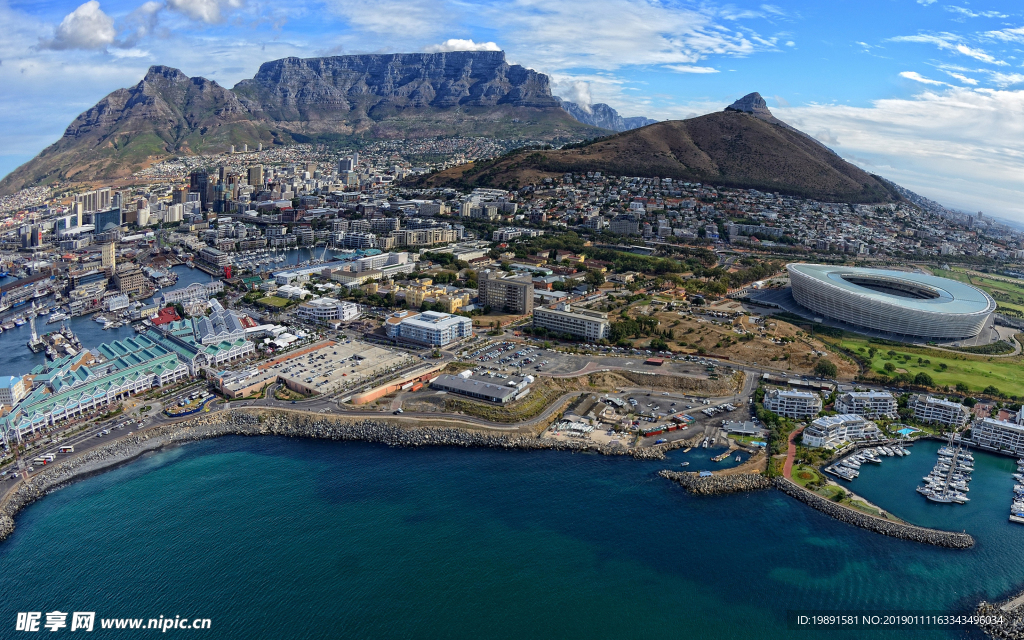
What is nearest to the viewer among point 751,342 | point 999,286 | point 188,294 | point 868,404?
point 868,404

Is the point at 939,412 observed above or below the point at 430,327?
below

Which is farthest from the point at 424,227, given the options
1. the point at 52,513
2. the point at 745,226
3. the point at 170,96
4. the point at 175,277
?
the point at 170,96

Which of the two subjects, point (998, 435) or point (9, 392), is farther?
point (9, 392)

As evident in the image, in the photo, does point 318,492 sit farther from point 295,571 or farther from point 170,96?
point 170,96

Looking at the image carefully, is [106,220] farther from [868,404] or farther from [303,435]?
[868,404]

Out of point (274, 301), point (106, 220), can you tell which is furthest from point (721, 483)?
point (106, 220)

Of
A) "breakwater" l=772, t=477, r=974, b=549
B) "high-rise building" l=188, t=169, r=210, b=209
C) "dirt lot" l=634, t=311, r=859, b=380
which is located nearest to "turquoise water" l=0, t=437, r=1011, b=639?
"breakwater" l=772, t=477, r=974, b=549
